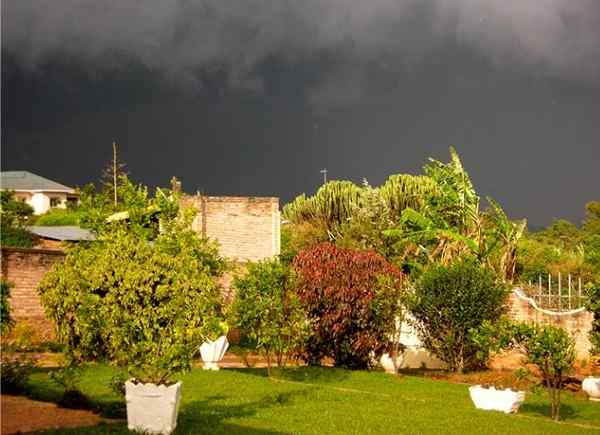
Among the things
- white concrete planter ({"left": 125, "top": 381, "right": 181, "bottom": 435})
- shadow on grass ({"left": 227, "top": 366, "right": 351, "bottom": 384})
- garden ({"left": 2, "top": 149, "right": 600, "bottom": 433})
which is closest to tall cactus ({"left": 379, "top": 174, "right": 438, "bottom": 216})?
garden ({"left": 2, "top": 149, "right": 600, "bottom": 433})

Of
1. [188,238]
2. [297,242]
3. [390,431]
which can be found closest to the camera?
[390,431]

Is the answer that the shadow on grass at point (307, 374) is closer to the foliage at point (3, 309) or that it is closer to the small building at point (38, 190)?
the foliage at point (3, 309)

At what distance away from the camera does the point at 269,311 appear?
20.8 metres

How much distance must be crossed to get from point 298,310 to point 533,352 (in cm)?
683

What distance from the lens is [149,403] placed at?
37.8ft

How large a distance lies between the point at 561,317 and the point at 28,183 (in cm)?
6935

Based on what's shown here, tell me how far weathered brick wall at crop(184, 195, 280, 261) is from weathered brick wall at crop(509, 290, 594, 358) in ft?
36.1

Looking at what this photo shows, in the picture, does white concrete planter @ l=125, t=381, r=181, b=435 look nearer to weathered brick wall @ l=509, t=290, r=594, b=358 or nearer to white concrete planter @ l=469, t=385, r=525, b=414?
white concrete planter @ l=469, t=385, r=525, b=414

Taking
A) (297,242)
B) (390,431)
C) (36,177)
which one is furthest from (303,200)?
(36,177)

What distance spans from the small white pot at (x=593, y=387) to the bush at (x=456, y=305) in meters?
4.03

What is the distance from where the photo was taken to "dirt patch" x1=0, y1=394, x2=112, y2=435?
37.5ft

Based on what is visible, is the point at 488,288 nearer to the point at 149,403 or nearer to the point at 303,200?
the point at 149,403

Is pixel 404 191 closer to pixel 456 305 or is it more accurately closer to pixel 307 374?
pixel 456 305

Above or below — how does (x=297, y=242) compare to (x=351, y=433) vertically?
above
